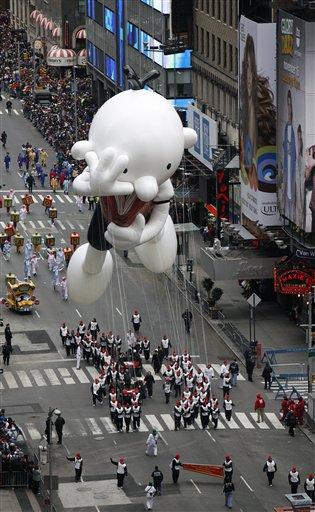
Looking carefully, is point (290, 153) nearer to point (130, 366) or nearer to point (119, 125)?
point (130, 366)

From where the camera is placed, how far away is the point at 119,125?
5103 cm

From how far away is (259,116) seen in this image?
10619 cm

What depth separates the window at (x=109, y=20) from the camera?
159 m

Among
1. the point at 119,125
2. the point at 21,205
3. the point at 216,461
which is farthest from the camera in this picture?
the point at 21,205

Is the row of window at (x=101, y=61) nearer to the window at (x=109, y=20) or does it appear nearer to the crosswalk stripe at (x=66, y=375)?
the window at (x=109, y=20)

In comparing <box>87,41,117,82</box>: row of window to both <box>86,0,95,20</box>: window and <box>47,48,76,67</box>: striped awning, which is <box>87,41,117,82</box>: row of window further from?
<box>47,48,76,67</box>: striped awning

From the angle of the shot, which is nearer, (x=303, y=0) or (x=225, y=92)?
(x=303, y=0)

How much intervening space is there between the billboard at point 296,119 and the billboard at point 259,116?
160cm

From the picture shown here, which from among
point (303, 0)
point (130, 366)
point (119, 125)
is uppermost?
point (119, 125)

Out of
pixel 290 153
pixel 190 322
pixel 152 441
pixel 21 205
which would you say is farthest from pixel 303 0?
pixel 21 205

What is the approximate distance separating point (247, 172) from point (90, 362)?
1561cm

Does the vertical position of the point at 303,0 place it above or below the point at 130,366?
above

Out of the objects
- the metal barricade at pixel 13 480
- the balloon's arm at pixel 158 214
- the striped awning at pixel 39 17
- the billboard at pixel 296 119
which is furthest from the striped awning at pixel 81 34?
the balloon's arm at pixel 158 214

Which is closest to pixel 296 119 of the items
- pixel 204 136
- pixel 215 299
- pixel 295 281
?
pixel 295 281
